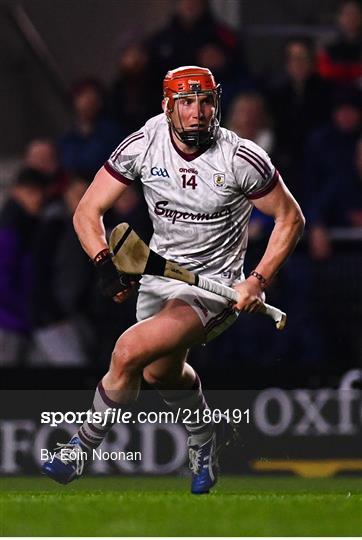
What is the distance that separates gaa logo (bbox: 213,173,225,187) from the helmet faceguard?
0.58ft

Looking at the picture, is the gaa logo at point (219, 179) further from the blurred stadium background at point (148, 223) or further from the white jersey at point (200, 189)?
the blurred stadium background at point (148, 223)

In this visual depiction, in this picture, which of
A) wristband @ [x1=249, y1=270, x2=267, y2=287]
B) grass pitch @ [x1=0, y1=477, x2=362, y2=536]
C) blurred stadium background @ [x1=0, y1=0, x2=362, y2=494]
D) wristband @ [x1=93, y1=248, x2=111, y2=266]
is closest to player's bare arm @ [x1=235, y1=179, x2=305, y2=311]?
wristband @ [x1=249, y1=270, x2=267, y2=287]

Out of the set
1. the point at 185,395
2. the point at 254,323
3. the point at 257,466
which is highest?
the point at 185,395

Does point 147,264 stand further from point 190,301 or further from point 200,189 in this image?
point 200,189

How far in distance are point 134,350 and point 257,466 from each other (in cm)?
359

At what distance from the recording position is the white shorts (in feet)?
29.8

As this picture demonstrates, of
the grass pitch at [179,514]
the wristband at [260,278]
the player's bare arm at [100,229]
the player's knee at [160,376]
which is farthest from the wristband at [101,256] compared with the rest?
the grass pitch at [179,514]

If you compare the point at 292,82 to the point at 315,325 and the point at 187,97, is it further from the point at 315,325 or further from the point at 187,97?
the point at 187,97

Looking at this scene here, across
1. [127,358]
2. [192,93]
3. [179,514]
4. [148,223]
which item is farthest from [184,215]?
[148,223]

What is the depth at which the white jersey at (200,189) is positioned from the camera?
355 inches

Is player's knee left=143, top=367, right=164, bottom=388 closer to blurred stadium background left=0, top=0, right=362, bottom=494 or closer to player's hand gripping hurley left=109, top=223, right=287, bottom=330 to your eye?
player's hand gripping hurley left=109, top=223, right=287, bottom=330

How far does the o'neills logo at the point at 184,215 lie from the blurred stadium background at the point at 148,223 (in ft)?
9.55

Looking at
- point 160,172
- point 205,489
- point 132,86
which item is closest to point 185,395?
point 205,489

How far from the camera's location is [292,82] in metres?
13.0
